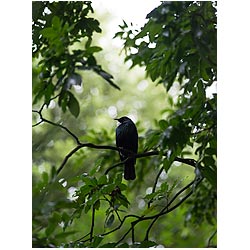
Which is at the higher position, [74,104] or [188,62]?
[188,62]

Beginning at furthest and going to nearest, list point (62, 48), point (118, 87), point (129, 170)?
1. point (129, 170)
2. point (62, 48)
3. point (118, 87)

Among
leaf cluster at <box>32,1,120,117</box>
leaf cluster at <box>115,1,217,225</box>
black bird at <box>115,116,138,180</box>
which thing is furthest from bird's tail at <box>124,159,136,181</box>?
leaf cluster at <box>32,1,120,117</box>

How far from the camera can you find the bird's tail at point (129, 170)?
5.73 feet

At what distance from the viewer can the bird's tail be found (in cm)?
175

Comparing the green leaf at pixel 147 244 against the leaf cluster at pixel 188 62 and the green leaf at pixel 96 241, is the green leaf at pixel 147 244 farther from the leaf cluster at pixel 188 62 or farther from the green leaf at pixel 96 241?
the leaf cluster at pixel 188 62

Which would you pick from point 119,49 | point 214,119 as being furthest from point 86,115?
point 214,119

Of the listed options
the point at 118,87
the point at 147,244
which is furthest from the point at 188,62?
the point at 147,244

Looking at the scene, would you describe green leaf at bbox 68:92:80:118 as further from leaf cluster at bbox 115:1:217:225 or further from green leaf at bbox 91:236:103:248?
green leaf at bbox 91:236:103:248

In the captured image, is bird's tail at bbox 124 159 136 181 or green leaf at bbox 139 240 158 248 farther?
bird's tail at bbox 124 159 136 181

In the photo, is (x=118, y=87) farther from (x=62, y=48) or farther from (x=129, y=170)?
(x=129, y=170)

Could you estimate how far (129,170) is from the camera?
175cm
